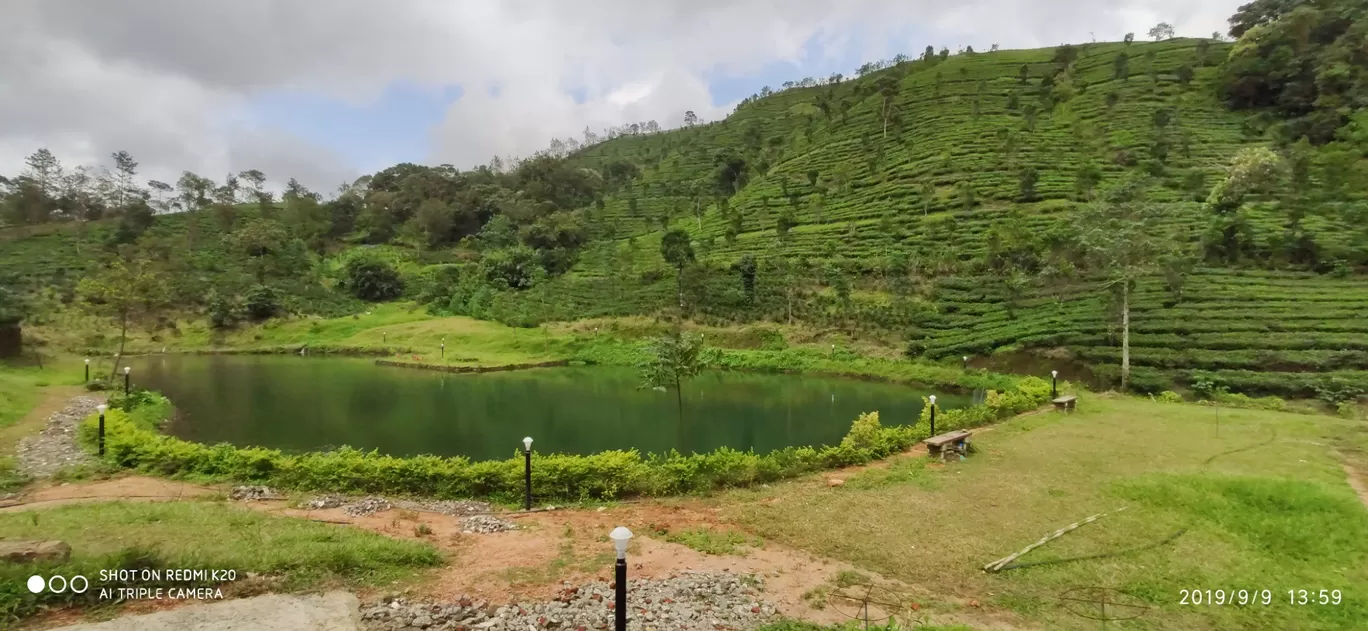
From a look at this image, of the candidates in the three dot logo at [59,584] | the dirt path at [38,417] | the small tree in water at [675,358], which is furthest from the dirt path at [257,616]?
the dirt path at [38,417]

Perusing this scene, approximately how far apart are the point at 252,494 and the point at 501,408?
38.4ft

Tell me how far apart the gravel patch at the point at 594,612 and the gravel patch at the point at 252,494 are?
6.49 metres

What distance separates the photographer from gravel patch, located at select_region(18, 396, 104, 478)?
42.3 ft

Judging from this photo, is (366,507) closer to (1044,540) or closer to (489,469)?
(489,469)

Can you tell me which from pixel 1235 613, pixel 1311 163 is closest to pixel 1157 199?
pixel 1311 163

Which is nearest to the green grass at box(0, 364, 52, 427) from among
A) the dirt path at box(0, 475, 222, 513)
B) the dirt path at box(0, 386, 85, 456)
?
the dirt path at box(0, 386, 85, 456)

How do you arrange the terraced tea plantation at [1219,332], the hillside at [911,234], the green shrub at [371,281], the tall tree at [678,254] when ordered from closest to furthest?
the terraced tea plantation at [1219,332] < the hillside at [911,234] < the tall tree at [678,254] < the green shrub at [371,281]

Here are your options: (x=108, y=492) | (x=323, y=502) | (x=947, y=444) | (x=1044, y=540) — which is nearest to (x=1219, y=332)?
(x=947, y=444)

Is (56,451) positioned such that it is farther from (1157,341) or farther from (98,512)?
(1157,341)

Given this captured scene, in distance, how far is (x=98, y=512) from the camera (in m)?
9.57

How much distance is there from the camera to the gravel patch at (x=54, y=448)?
12.9 metres

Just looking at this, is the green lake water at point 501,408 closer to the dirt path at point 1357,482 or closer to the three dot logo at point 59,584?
the three dot logo at point 59,584

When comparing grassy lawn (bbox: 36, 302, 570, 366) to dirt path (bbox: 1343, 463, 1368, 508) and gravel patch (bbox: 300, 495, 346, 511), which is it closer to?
gravel patch (bbox: 300, 495, 346, 511)

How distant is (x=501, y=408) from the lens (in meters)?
23.1
